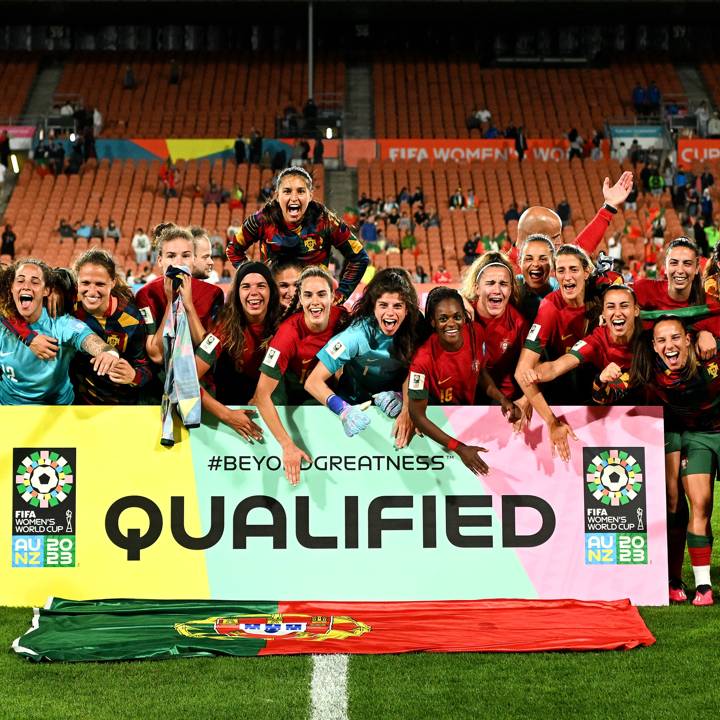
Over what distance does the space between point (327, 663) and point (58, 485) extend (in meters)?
1.81

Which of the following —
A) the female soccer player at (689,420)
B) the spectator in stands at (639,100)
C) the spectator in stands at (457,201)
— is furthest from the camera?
the spectator in stands at (639,100)

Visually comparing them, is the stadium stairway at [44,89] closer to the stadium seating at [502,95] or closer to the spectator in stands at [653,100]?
the stadium seating at [502,95]

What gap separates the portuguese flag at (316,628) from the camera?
15.7ft

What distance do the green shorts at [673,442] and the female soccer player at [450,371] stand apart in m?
0.81

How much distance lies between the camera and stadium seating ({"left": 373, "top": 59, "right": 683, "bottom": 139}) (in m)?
31.4

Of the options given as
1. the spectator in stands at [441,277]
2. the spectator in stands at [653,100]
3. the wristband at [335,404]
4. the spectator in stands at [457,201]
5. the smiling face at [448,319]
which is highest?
the spectator in stands at [653,100]

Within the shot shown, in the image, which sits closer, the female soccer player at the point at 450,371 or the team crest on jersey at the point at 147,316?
the female soccer player at the point at 450,371

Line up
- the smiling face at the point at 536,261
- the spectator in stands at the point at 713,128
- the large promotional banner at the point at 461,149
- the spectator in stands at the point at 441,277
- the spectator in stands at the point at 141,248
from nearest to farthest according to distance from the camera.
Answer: the smiling face at the point at 536,261 < the spectator in stands at the point at 441,277 < the spectator in stands at the point at 141,248 < the large promotional banner at the point at 461,149 < the spectator in stands at the point at 713,128

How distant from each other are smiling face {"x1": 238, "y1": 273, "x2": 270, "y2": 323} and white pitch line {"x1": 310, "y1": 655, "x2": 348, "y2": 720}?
187 centimetres

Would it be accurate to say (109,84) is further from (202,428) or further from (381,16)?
(202,428)

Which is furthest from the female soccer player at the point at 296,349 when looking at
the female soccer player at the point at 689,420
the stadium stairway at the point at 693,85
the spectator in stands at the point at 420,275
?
the stadium stairway at the point at 693,85

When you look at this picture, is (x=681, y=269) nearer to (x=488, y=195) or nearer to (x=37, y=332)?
(x=37, y=332)

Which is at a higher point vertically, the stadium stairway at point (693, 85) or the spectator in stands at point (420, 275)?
the stadium stairway at point (693, 85)

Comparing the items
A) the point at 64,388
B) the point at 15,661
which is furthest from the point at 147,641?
the point at 64,388
